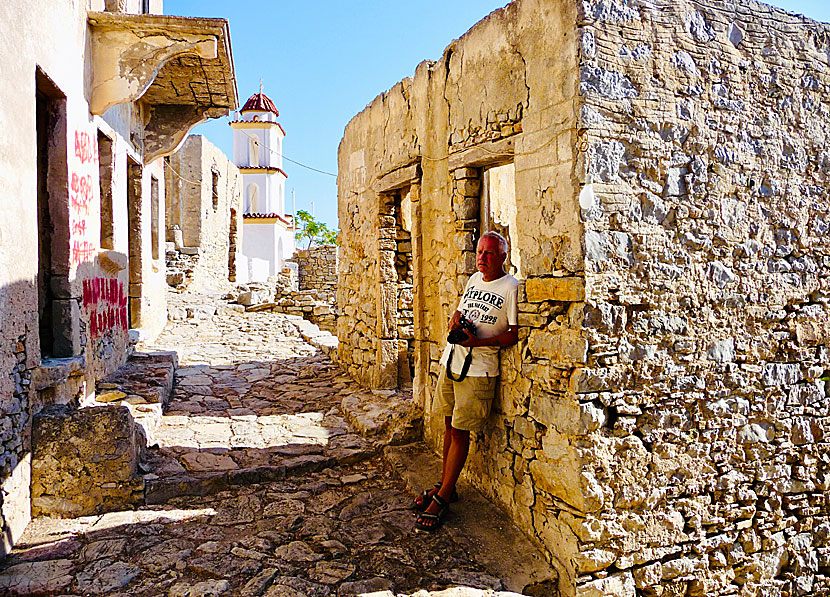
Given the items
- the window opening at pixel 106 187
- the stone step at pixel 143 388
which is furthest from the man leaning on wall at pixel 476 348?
the window opening at pixel 106 187

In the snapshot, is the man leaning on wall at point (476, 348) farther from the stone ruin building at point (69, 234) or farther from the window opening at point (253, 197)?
the window opening at point (253, 197)

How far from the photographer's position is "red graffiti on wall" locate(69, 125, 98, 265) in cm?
511

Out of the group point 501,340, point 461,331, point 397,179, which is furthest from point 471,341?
point 397,179

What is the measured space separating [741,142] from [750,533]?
7.77 ft

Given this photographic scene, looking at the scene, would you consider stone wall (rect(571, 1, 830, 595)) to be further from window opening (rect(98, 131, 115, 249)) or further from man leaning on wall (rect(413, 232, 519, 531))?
window opening (rect(98, 131, 115, 249))

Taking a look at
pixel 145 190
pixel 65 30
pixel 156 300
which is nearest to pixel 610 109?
pixel 65 30

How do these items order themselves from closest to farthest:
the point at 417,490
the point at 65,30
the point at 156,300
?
the point at 417,490
the point at 65,30
the point at 156,300

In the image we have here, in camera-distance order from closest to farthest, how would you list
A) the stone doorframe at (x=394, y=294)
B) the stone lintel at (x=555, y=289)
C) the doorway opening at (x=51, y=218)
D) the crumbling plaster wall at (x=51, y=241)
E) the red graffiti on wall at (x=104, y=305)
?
the stone lintel at (x=555, y=289), the crumbling plaster wall at (x=51, y=241), the doorway opening at (x=51, y=218), the red graffiti on wall at (x=104, y=305), the stone doorframe at (x=394, y=294)

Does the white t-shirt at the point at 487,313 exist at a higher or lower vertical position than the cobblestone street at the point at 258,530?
higher

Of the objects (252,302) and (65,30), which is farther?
(252,302)

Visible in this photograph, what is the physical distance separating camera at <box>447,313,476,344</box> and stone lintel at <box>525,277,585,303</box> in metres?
0.43

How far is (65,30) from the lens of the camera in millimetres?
4773

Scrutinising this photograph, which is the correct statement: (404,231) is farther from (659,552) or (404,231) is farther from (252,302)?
(252,302)

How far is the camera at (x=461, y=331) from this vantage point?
146 inches
